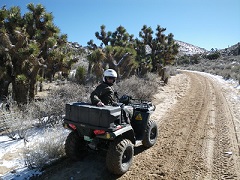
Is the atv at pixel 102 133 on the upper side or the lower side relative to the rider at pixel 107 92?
lower

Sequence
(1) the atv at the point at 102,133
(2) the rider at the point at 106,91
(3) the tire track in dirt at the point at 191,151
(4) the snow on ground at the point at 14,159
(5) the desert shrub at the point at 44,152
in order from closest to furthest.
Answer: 1. (1) the atv at the point at 102,133
2. (4) the snow on ground at the point at 14,159
3. (3) the tire track in dirt at the point at 191,151
4. (5) the desert shrub at the point at 44,152
5. (2) the rider at the point at 106,91

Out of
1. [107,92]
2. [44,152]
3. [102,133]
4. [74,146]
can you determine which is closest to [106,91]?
[107,92]

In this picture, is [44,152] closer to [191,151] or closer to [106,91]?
[106,91]

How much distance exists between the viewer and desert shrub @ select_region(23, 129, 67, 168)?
4.46 m

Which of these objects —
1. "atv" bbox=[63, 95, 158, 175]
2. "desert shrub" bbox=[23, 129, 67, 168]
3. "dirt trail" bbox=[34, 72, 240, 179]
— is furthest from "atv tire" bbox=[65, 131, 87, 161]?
"desert shrub" bbox=[23, 129, 67, 168]

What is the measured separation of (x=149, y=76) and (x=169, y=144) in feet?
42.5

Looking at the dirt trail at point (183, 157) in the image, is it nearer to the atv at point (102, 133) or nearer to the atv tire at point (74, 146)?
the atv tire at point (74, 146)

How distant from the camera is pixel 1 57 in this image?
854cm

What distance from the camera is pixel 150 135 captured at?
18.6 ft

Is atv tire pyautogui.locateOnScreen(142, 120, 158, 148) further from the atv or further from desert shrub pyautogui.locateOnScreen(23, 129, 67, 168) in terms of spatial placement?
desert shrub pyautogui.locateOnScreen(23, 129, 67, 168)

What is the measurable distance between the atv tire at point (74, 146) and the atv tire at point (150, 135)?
1546 mm

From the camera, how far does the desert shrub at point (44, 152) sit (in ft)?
14.6

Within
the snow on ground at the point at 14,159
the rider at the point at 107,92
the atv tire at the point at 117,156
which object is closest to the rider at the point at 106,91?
the rider at the point at 107,92

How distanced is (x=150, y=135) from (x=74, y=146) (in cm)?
207
